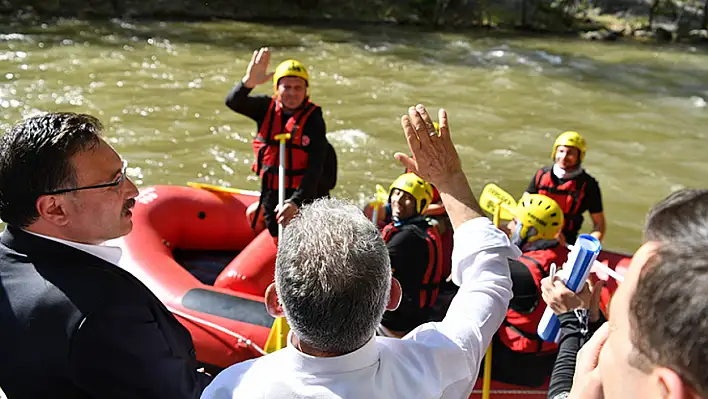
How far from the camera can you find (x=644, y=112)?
10.7m

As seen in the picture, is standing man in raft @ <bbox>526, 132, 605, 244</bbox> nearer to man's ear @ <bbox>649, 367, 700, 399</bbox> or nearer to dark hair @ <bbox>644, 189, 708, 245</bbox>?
dark hair @ <bbox>644, 189, 708, 245</bbox>

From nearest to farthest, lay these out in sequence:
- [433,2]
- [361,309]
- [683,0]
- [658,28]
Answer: [361,309] → [658,28] → [433,2] → [683,0]

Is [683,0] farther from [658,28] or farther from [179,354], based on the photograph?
[179,354]

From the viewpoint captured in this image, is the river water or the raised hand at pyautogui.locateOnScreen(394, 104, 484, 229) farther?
the river water

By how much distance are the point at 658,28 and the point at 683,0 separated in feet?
11.8

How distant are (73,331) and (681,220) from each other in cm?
136

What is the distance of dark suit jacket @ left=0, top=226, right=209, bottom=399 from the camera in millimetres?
1575

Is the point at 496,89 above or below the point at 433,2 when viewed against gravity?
below

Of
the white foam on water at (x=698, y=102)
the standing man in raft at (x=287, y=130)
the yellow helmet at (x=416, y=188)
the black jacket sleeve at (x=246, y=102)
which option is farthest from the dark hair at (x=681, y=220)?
the white foam on water at (x=698, y=102)

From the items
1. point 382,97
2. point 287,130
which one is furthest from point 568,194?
point 382,97

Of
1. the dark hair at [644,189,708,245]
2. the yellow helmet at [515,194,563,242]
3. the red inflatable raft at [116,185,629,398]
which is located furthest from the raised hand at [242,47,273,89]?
the dark hair at [644,189,708,245]

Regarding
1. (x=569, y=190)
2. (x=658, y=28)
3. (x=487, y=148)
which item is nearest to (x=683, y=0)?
(x=658, y=28)

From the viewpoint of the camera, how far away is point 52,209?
1729 mm

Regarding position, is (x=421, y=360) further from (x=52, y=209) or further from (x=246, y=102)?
(x=246, y=102)
